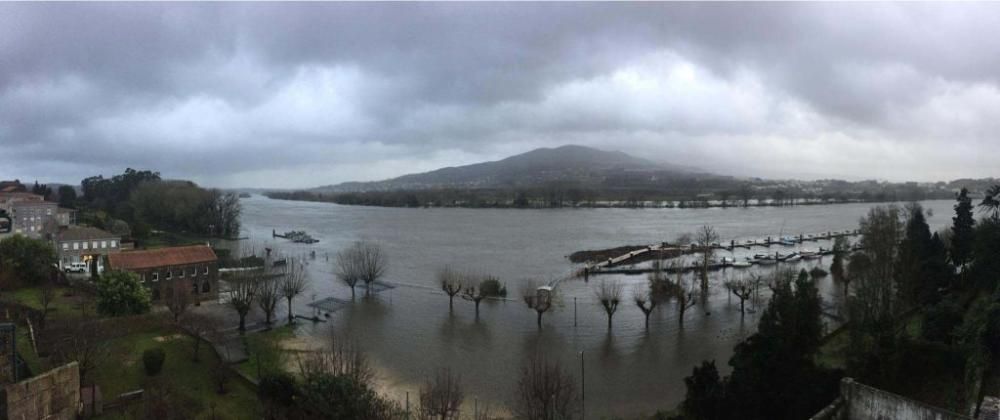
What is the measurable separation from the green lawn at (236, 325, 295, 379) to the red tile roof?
938 cm

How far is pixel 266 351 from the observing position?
19.4m

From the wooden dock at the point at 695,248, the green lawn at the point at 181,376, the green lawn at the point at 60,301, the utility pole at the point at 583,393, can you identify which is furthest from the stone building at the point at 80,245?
the wooden dock at the point at 695,248

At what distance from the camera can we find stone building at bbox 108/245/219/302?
27.0 metres

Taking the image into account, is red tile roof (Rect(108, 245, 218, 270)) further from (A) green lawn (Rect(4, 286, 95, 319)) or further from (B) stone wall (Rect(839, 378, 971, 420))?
(B) stone wall (Rect(839, 378, 971, 420))

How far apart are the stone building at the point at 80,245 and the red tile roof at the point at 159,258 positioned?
8563 millimetres

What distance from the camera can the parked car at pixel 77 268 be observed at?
112 feet

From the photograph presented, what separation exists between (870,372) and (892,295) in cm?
1048

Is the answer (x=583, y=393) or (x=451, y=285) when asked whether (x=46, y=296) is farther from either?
(x=583, y=393)

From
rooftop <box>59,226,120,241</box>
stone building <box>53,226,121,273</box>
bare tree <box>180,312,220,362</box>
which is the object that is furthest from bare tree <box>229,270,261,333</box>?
rooftop <box>59,226,120,241</box>

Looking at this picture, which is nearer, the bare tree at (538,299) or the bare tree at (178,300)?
the bare tree at (178,300)

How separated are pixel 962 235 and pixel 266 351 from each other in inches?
1180

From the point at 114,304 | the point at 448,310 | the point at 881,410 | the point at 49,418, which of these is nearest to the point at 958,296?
the point at 881,410

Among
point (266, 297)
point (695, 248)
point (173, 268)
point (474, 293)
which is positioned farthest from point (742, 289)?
point (173, 268)

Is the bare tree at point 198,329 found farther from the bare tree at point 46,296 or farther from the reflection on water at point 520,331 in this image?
the bare tree at point 46,296
